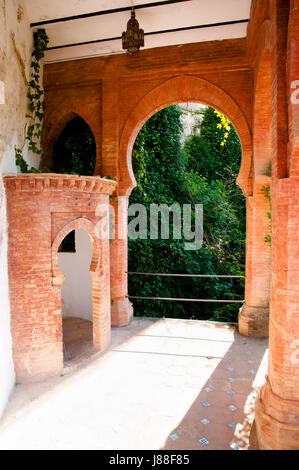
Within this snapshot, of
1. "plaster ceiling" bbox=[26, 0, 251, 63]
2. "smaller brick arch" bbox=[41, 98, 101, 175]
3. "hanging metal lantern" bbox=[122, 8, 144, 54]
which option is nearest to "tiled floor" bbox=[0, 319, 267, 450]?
"smaller brick arch" bbox=[41, 98, 101, 175]

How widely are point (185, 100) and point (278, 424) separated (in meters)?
6.85

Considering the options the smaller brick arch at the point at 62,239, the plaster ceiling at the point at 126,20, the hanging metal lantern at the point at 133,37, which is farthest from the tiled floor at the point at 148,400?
the plaster ceiling at the point at 126,20

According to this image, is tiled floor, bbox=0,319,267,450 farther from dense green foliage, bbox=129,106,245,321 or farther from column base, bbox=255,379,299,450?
dense green foliage, bbox=129,106,245,321

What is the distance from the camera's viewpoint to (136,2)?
6180 mm

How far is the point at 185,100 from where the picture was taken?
780 centimetres

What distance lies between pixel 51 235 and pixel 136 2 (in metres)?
4.76

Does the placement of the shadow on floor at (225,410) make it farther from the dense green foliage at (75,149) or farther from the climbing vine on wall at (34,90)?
the dense green foliage at (75,149)

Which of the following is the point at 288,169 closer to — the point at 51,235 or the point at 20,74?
the point at 51,235

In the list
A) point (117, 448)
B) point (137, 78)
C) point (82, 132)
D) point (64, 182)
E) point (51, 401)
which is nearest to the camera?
point (117, 448)

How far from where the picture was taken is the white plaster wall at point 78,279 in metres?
8.82

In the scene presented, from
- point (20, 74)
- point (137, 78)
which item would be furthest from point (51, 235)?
point (137, 78)

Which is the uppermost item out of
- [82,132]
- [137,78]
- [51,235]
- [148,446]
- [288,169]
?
[137,78]

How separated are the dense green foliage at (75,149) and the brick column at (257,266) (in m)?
4.71

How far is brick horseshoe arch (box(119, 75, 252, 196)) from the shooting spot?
7.46 m
